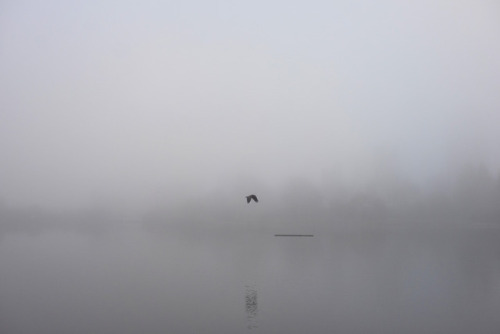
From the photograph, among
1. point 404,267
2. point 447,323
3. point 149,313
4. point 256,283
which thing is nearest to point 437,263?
point 404,267

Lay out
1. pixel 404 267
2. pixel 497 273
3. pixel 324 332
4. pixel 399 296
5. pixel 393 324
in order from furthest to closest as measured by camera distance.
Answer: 1. pixel 404 267
2. pixel 497 273
3. pixel 399 296
4. pixel 393 324
5. pixel 324 332

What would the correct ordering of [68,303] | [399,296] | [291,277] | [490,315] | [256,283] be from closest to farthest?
1. [490,315]
2. [68,303]
3. [399,296]
4. [256,283]
5. [291,277]

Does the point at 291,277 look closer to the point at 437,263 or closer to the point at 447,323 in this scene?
the point at 447,323

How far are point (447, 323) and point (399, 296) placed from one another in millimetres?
9361

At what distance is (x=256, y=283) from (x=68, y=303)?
18640 mm

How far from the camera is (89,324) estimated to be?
30.6 meters

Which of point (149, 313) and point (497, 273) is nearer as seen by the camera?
point (149, 313)

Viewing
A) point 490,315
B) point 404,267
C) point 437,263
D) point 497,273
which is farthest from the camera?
point 437,263

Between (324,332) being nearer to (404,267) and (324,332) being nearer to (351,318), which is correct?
(351,318)

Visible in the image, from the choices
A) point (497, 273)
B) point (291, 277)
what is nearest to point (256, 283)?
point (291, 277)

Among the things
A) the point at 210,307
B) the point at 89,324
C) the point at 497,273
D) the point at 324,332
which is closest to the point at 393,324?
the point at 324,332

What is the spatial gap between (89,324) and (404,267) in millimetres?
44948

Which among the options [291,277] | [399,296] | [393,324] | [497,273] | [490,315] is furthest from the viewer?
[497,273]

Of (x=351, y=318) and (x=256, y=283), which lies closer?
(x=351, y=318)
